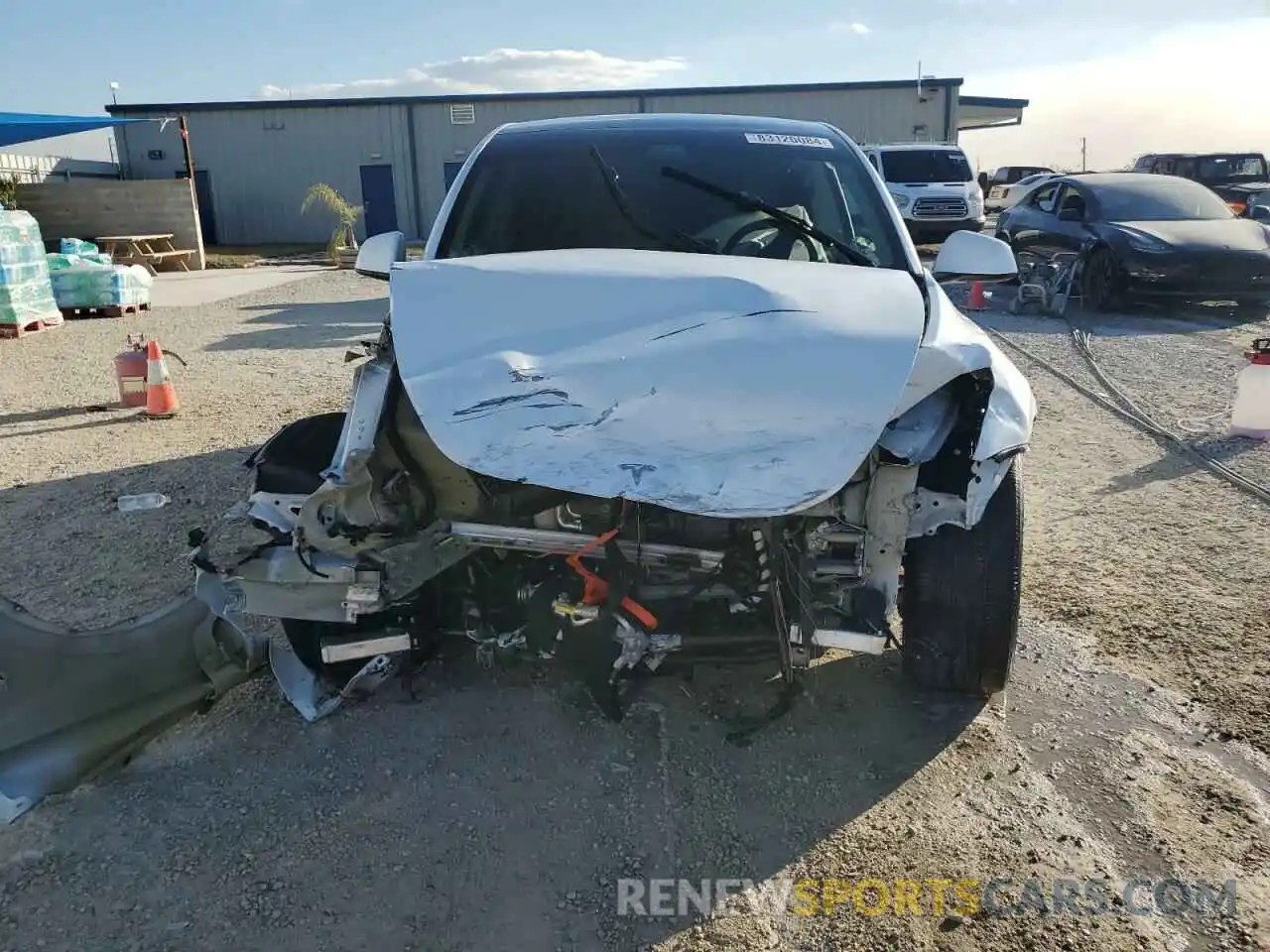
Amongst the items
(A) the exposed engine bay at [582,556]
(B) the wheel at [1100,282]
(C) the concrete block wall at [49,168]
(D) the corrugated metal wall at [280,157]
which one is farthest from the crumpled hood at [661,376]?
(D) the corrugated metal wall at [280,157]

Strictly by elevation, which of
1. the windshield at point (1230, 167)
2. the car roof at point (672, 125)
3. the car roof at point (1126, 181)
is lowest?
the car roof at point (1126, 181)

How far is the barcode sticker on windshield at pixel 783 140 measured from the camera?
3979 millimetres

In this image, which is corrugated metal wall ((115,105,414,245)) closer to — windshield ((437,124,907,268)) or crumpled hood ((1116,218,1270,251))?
crumpled hood ((1116,218,1270,251))

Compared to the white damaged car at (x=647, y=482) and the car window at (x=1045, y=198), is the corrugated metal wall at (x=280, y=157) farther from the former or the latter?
the white damaged car at (x=647, y=482)

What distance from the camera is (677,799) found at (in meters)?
2.69

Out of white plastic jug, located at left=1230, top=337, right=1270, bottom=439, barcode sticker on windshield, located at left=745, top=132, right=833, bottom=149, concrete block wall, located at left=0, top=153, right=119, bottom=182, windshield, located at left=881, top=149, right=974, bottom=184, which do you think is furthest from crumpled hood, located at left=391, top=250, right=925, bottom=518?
concrete block wall, located at left=0, top=153, right=119, bottom=182

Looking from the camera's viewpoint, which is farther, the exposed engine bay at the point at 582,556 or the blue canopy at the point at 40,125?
the blue canopy at the point at 40,125

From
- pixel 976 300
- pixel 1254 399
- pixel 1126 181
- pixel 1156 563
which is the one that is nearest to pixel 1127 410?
pixel 1254 399

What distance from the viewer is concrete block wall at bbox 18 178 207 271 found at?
19625mm

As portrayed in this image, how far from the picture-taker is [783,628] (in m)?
2.64

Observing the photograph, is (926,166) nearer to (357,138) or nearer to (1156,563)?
(1156,563)

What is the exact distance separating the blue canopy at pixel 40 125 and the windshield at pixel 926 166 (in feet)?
45.3

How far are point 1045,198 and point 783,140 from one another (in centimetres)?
1036

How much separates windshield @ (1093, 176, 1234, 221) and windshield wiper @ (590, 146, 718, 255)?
32.2 feet
